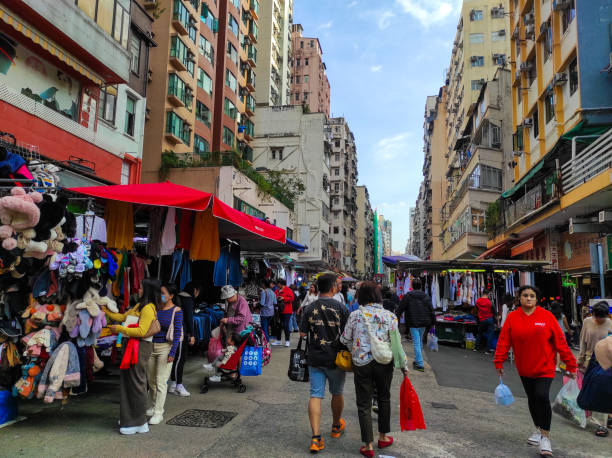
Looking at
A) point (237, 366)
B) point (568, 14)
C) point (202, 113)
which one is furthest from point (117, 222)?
point (202, 113)

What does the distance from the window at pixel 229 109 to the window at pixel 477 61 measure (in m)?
24.6

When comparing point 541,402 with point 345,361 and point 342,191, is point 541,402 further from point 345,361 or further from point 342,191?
point 342,191

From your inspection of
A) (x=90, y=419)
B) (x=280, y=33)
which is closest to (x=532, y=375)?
(x=90, y=419)

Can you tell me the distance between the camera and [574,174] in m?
14.6

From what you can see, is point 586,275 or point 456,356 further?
point 586,275

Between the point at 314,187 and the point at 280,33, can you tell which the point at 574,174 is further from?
the point at 280,33

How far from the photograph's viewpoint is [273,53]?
50188 millimetres

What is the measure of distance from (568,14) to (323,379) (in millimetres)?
19306

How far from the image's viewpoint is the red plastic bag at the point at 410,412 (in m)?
4.82

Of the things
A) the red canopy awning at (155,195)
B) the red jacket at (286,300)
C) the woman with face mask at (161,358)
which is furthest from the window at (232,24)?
the woman with face mask at (161,358)

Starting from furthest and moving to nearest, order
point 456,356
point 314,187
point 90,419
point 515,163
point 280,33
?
point 280,33, point 314,187, point 515,163, point 456,356, point 90,419

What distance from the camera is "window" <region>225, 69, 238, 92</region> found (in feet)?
112

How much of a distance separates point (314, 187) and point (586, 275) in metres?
31.1

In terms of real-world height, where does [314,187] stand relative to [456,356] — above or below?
above
